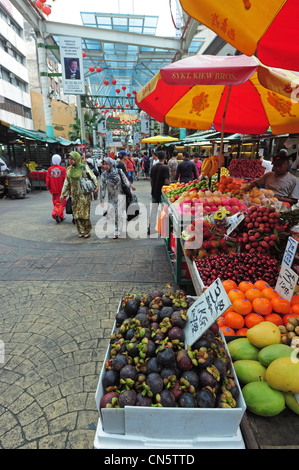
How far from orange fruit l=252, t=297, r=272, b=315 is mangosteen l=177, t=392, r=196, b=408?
0.97 meters

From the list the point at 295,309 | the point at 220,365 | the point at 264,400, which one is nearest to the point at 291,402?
the point at 264,400

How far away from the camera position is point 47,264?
5.12 meters

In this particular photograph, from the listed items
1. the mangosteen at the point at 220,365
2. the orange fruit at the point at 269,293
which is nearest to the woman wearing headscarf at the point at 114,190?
the orange fruit at the point at 269,293

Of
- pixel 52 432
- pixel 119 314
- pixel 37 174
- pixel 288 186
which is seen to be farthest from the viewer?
pixel 37 174

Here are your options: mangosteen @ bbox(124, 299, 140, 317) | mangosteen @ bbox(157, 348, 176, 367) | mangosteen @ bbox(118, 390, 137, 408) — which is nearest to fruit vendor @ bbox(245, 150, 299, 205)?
mangosteen @ bbox(124, 299, 140, 317)

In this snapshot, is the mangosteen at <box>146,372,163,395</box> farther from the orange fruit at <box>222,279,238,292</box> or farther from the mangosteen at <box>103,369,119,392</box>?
the orange fruit at <box>222,279,238,292</box>

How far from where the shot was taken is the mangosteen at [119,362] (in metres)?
1.36

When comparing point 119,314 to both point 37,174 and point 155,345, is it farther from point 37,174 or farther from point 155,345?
point 37,174

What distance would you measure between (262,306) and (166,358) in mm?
972

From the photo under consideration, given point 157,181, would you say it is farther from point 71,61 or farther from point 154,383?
point 71,61

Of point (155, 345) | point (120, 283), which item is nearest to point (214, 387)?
point (155, 345)

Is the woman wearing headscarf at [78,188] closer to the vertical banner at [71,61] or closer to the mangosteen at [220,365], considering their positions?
the mangosteen at [220,365]

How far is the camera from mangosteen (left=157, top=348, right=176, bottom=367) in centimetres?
133

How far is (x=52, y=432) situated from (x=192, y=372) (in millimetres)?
1385
